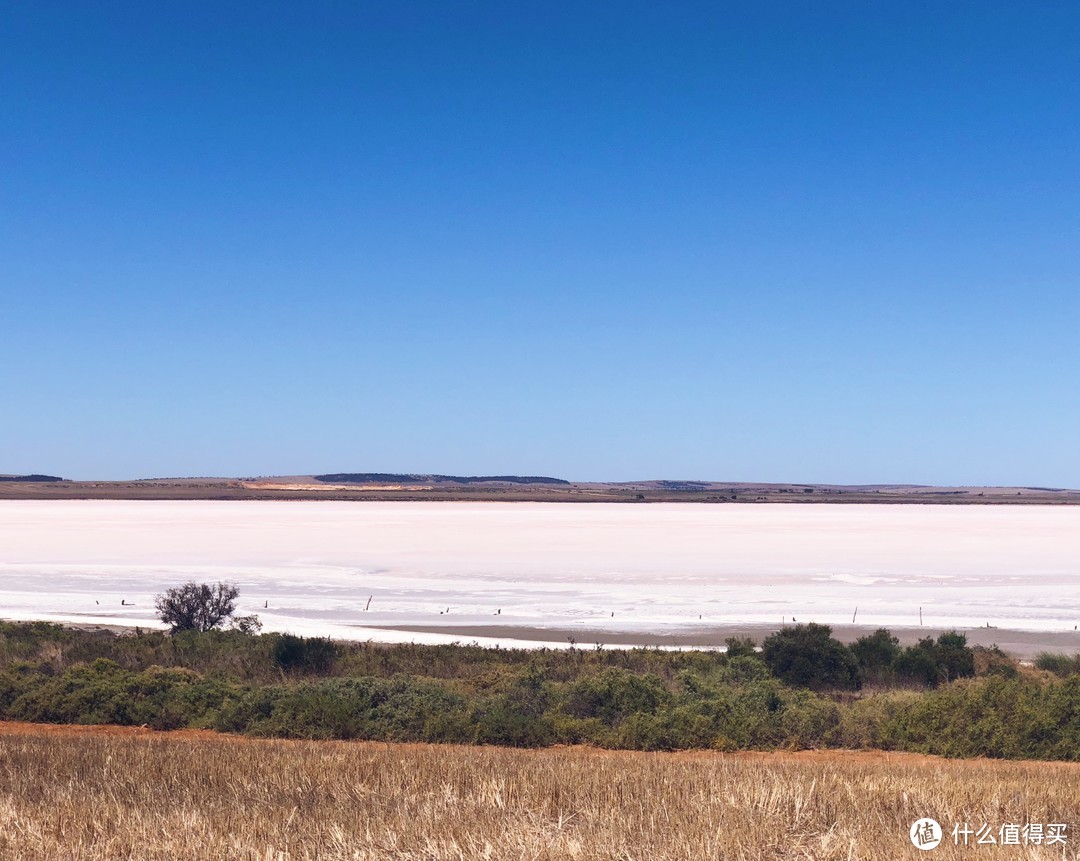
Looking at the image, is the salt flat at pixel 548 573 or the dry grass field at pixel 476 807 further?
the salt flat at pixel 548 573

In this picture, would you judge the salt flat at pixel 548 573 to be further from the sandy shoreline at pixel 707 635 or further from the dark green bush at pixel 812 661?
the dark green bush at pixel 812 661

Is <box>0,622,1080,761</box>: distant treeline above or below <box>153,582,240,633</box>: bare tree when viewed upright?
above

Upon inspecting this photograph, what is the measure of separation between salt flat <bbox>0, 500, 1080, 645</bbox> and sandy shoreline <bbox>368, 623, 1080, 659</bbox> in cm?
40

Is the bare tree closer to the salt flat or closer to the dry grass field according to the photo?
the salt flat

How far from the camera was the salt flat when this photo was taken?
29109 mm

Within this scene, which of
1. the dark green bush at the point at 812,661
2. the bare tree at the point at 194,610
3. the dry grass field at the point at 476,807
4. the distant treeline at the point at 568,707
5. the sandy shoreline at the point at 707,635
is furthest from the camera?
the bare tree at the point at 194,610

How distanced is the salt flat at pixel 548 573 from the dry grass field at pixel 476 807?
17280mm

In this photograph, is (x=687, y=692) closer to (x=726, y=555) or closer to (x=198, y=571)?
(x=198, y=571)

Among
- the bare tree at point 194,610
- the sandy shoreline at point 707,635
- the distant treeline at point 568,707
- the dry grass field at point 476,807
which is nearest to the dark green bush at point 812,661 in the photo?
the distant treeline at point 568,707

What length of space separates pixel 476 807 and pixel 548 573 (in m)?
35.9

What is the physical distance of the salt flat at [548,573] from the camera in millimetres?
29109

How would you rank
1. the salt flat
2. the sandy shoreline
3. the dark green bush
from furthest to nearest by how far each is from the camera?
the salt flat
the sandy shoreline
the dark green bush

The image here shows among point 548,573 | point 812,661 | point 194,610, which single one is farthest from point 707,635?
point 548,573

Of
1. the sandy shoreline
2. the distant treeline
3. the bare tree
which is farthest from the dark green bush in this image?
the bare tree
